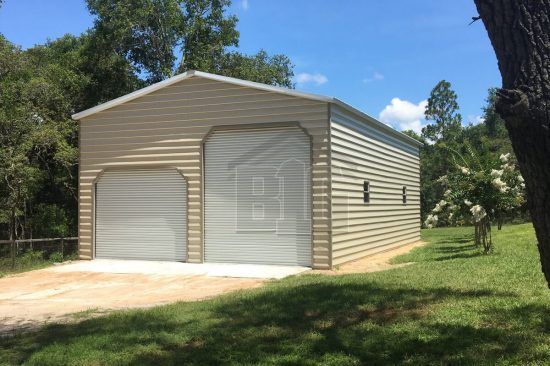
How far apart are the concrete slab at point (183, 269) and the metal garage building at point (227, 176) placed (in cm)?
38

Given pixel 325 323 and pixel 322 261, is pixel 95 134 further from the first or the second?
pixel 325 323

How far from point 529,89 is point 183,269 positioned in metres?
10.9

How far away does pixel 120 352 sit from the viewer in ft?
18.5

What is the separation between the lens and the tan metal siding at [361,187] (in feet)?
42.7

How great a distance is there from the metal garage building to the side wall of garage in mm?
27

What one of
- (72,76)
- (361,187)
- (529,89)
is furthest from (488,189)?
(72,76)

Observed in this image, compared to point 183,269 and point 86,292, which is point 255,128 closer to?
point 183,269

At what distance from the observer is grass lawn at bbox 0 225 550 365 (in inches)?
201

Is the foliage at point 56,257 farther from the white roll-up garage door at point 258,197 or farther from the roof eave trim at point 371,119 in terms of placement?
the roof eave trim at point 371,119

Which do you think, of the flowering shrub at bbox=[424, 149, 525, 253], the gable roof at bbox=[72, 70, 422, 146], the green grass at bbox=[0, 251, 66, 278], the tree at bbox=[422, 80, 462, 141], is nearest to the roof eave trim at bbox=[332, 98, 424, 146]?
the gable roof at bbox=[72, 70, 422, 146]


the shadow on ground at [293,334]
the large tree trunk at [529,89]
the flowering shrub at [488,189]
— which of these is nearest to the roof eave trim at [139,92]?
the flowering shrub at [488,189]

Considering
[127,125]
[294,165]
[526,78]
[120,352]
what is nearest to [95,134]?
[127,125]

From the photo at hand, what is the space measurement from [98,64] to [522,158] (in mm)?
24534

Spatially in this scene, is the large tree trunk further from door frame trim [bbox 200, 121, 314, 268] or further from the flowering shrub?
door frame trim [bbox 200, 121, 314, 268]
